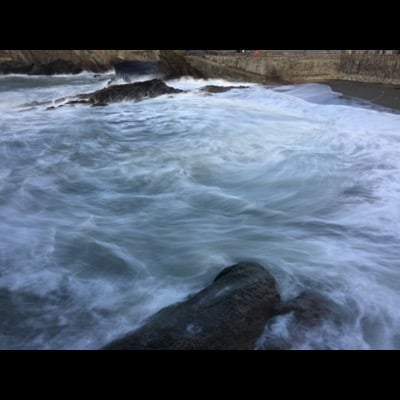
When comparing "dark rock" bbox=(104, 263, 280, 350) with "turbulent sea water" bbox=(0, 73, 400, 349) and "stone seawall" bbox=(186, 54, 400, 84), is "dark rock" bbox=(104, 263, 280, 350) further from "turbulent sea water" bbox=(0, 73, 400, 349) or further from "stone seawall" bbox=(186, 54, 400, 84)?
"stone seawall" bbox=(186, 54, 400, 84)

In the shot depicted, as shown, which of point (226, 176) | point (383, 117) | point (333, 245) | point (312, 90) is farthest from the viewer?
point (312, 90)

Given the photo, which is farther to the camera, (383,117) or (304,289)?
(383,117)

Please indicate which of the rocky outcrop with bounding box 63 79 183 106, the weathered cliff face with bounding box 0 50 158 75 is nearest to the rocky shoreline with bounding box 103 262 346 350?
the rocky outcrop with bounding box 63 79 183 106

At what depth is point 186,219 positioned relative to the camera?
5.63m

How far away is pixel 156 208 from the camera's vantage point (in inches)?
237

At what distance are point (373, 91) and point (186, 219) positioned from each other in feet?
38.6

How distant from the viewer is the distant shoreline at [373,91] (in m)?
12.4

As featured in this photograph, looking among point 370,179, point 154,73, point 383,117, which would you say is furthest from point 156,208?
point 154,73

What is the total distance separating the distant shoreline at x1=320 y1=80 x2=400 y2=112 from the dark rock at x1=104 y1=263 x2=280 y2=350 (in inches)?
419

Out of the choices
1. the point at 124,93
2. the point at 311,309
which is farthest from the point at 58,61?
the point at 311,309

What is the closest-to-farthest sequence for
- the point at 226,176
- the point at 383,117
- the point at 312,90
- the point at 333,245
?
1. the point at 333,245
2. the point at 226,176
3. the point at 383,117
4. the point at 312,90
